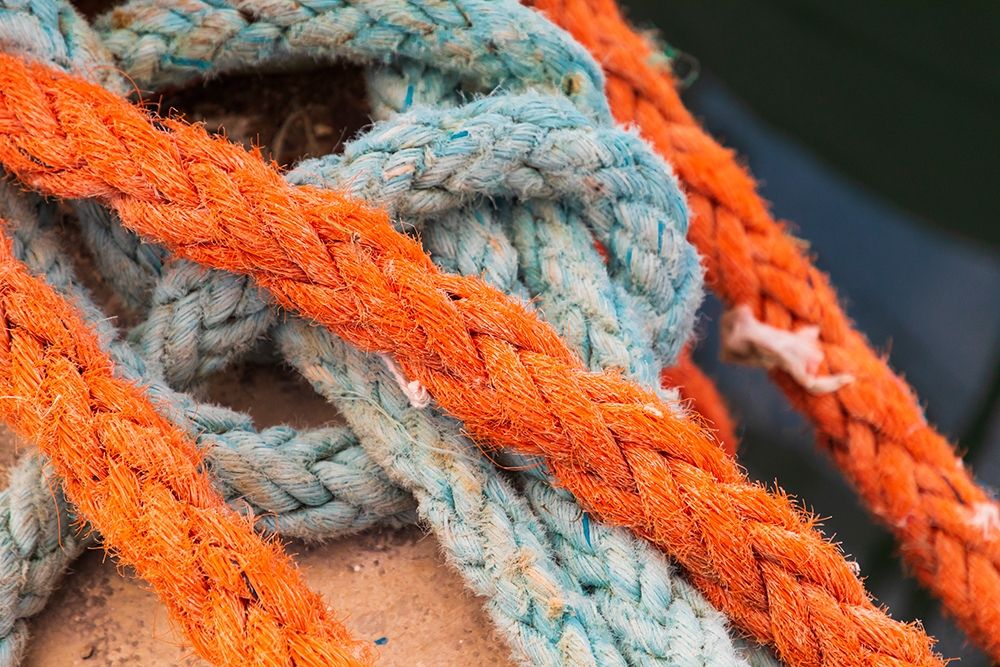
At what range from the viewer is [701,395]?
4.09ft

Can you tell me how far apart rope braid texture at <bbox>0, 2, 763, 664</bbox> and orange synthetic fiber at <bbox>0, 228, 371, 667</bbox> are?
17cm

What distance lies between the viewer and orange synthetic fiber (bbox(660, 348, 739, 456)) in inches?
45.6

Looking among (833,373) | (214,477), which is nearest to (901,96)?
(833,373)

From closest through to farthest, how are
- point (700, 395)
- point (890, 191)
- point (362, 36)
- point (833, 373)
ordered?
point (362, 36)
point (833, 373)
point (700, 395)
point (890, 191)

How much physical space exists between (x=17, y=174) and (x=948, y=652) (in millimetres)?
1231

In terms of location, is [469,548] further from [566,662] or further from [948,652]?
[948,652]

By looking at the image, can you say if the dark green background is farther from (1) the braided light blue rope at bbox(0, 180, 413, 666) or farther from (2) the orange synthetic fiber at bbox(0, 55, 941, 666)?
(1) the braided light blue rope at bbox(0, 180, 413, 666)

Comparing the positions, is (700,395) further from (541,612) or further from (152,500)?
(152,500)

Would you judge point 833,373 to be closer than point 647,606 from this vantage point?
No

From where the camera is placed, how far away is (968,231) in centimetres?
156

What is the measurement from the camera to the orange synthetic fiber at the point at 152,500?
2.30ft

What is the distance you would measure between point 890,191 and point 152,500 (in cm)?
125

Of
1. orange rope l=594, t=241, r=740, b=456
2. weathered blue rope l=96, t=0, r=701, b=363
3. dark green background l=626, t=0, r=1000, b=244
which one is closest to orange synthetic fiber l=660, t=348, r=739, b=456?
orange rope l=594, t=241, r=740, b=456

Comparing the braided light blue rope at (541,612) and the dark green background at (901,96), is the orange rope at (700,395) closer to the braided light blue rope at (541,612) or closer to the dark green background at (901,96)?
the braided light blue rope at (541,612)
